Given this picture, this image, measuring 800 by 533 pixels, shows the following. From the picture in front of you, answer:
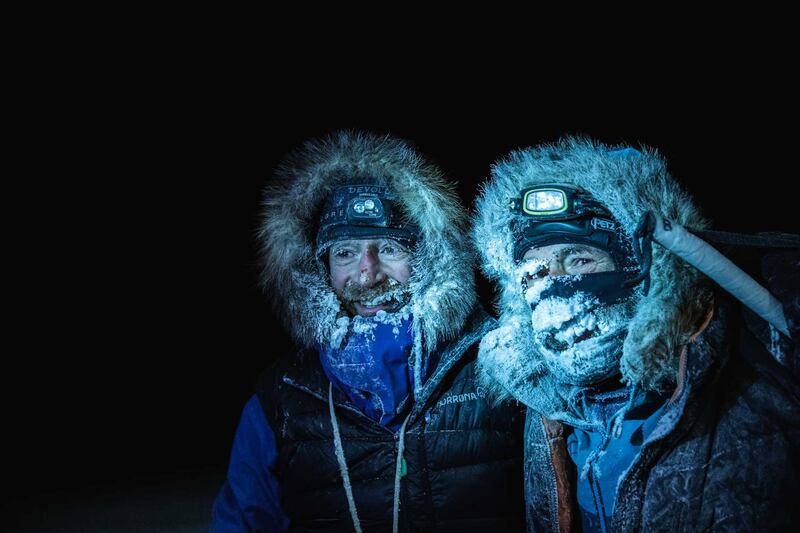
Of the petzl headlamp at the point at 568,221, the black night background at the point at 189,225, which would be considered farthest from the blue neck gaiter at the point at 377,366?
the black night background at the point at 189,225

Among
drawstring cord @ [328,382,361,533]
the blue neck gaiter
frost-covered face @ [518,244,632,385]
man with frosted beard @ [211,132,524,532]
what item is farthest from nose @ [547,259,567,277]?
drawstring cord @ [328,382,361,533]

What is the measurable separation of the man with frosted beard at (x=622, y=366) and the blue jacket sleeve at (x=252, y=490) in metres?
1.06

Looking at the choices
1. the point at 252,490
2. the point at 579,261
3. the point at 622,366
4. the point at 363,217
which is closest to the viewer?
the point at 622,366

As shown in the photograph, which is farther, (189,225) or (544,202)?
(189,225)

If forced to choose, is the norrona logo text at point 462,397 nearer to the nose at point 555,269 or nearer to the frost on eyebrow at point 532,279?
the frost on eyebrow at point 532,279

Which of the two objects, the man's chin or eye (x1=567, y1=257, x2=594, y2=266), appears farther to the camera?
the man's chin

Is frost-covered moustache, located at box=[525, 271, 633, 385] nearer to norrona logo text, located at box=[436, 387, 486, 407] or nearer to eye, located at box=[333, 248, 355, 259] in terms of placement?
norrona logo text, located at box=[436, 387, 486, 407]

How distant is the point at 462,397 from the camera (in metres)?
2.12

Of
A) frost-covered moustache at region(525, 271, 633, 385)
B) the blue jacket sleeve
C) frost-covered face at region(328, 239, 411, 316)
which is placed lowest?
the blue jacket sleeve

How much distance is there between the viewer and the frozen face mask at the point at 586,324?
1647mm

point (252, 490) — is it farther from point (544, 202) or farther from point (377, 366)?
point (544, 202)

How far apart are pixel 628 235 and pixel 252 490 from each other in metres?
1.90

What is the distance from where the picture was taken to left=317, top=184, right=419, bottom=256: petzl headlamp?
7.93 feet

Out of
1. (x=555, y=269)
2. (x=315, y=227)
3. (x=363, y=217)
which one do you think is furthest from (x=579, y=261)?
(x=315, y=227)
